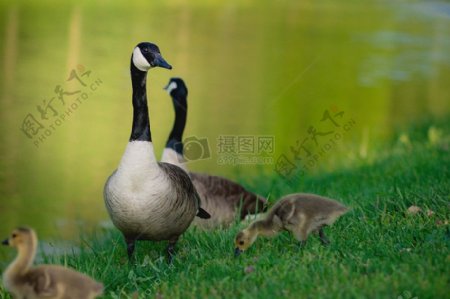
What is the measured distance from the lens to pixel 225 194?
29.3ft

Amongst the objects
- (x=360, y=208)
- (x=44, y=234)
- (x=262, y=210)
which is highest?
(x=360, y=208)

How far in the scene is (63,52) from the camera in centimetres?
2109

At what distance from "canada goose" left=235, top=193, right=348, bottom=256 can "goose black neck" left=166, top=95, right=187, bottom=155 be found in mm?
3648

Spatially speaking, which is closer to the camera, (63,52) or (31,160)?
(31,160)

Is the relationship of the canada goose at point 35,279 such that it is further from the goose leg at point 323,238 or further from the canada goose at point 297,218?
the goose leg at point 323,238

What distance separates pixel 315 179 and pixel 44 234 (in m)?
3.65

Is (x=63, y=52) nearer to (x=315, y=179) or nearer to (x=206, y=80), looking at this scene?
(x=206, y=80)

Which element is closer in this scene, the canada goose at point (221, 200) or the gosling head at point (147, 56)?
the gosling head at point (147, 56)

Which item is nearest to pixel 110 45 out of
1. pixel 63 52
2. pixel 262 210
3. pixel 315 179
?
pixel 63 52

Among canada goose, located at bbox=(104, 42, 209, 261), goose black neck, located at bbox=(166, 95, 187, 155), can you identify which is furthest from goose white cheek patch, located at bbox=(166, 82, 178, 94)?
canada goose, located at bbox=(104, 42, 209, 261)

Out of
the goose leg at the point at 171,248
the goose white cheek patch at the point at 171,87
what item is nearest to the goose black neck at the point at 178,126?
the goose white cheek patch at the point at 171,87

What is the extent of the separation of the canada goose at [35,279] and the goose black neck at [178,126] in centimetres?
462

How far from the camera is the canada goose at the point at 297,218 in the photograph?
5.98 meters

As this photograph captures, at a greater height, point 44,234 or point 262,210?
point 262,210
